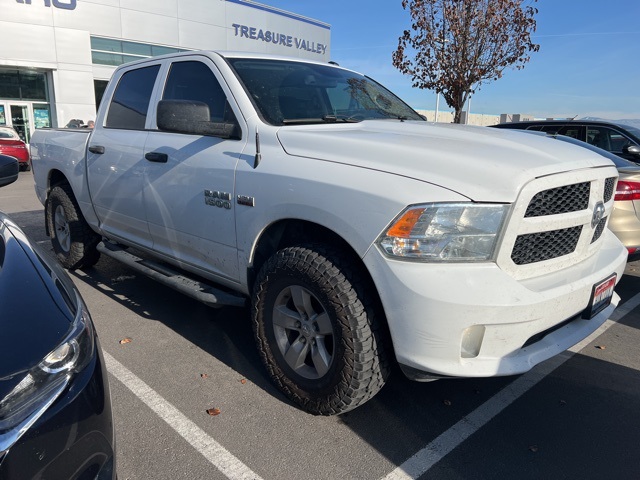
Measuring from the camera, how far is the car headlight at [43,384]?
1.32 meters

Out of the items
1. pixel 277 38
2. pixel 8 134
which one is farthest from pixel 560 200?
pixel 277 38

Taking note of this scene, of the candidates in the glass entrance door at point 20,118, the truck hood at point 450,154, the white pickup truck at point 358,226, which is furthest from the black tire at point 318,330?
the glass entrance door at point 20,118

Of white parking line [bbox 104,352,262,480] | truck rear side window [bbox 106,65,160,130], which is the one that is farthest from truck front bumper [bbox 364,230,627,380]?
truck rear side window [bbox 106,65,160,130]

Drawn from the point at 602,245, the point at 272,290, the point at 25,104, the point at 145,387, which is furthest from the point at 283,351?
the point at 25,104

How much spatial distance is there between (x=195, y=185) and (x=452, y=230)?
5.82 feet

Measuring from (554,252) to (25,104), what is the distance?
24.6 meters

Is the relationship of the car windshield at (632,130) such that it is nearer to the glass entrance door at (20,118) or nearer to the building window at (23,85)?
the glass entrance door at (20,118)

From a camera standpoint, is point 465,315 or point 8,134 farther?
point 8,134

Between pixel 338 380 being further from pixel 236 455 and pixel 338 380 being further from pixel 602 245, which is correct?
pixel 602 245

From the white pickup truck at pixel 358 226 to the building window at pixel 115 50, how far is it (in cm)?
2210

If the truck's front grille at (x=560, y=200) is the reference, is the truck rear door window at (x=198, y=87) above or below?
above

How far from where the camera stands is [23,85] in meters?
21.8

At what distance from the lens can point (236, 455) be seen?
8.09ft

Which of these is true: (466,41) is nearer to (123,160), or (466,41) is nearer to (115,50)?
(123,160)
